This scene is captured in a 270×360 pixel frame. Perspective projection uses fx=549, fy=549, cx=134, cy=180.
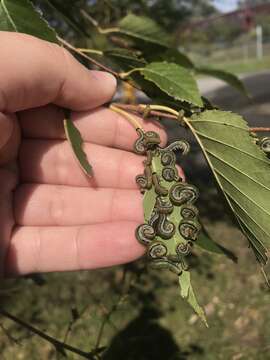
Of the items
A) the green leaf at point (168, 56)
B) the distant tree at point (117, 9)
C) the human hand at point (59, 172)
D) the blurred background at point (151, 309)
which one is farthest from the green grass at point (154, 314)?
the green leaf at point (168, 56)

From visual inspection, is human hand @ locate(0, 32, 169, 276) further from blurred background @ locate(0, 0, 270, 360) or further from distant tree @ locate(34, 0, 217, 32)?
blurred background @ locate(0, 0, 270, 360)

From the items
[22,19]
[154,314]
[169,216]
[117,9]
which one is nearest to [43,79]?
[22,19]

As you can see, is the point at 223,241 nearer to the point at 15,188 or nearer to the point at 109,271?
the point at 109,271

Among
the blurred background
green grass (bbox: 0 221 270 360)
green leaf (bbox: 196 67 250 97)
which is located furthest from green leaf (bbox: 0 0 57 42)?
green grass (bbox: 0 221 270 360)

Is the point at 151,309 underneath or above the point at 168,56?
underneath

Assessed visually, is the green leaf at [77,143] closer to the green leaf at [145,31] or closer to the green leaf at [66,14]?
the green leaf at [66,14]

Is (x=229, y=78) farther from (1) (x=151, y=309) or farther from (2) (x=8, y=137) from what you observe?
(1) (x=151, y=309)

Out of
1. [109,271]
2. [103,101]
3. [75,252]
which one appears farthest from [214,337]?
[103,101]
